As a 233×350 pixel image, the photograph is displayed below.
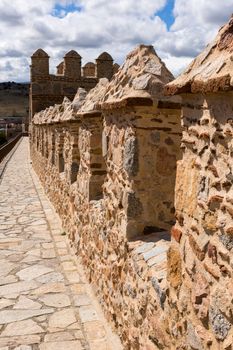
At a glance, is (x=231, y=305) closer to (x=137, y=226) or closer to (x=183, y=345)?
(x=183, y=345)

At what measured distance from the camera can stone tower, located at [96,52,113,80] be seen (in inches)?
987

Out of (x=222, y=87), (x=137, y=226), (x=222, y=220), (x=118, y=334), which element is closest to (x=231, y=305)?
(x=222, y=220)

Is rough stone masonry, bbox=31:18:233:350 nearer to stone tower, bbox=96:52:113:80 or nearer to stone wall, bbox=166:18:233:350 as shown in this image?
stone wall, bbox=166:18:233:350

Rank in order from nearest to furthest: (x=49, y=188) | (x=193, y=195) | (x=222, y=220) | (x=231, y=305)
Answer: (x=231, y=305) → (x=222, y=220) → (x=193, y=195) → (x=49, y=188)

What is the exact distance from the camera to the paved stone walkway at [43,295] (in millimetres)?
4359

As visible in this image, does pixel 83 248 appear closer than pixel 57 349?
No

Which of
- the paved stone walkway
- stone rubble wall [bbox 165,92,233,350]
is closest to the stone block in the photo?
stone rubble wall [bbox 165,92,233,350]

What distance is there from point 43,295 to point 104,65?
2150cm

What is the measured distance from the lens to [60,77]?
25.4 metres

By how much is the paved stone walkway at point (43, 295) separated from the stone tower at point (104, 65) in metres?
17.4

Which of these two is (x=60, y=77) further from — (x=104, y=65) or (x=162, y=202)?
(x=162, y=202)

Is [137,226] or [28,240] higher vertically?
[137,226]

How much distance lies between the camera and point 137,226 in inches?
157

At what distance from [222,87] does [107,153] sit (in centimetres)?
282
